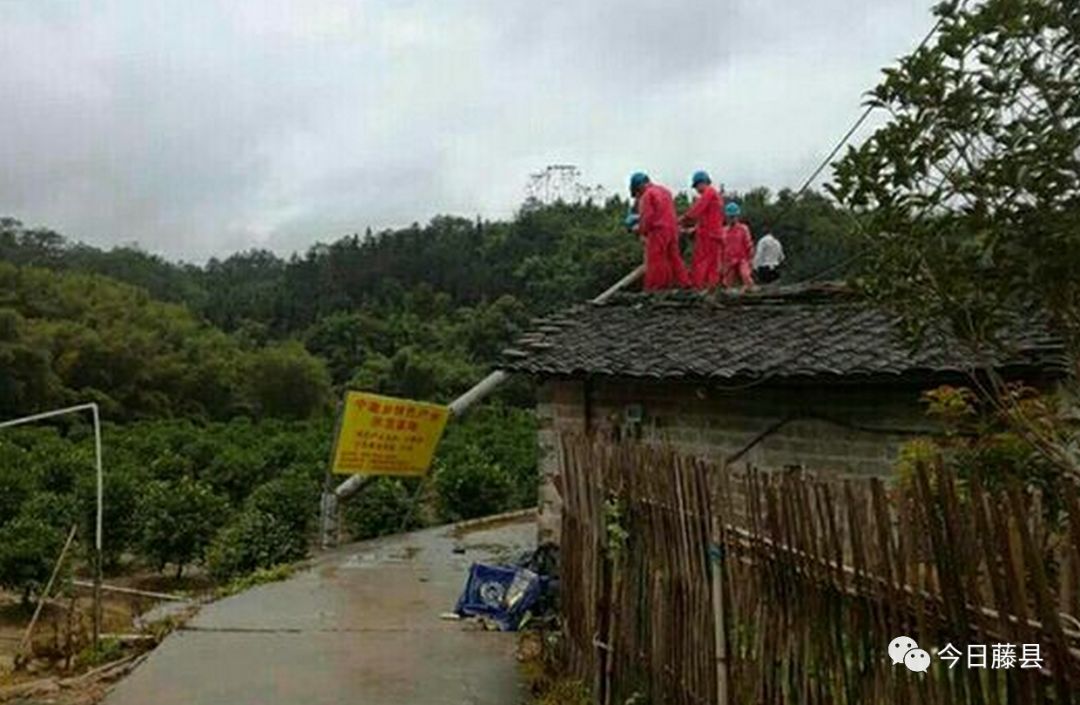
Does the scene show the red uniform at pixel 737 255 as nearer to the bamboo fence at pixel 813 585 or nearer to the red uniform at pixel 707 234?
the red uniform at pixel 707 234

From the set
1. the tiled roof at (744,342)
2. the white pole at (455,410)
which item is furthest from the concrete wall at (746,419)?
the white pole at (455,410)

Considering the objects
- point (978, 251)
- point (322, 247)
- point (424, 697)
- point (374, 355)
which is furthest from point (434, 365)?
point (978, 251)

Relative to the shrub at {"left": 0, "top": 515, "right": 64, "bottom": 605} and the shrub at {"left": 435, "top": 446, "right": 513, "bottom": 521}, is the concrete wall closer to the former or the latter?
the shrub at {"left": 435, "top": 446, "right": 513, "bottom": 521}

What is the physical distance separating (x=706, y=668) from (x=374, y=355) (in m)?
50.1

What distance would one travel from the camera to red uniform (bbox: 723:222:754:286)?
13.1 metres

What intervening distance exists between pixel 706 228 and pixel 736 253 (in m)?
0.93

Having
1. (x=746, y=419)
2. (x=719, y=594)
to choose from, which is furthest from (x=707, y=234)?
(x=719, y=594)

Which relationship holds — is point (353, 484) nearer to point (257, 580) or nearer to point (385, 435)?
point (385, 435)

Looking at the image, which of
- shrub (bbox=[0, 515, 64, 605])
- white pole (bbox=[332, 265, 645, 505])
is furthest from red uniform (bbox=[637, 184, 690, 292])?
shrub (bbox=[0, 515, 64, 605])

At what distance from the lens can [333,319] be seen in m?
59.2

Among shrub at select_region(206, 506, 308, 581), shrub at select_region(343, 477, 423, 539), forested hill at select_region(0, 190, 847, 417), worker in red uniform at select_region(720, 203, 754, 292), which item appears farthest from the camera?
forested hill at select_region(0, 190, 847, 417)

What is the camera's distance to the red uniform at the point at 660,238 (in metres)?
12.4

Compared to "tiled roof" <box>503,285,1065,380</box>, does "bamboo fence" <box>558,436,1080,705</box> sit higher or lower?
lower

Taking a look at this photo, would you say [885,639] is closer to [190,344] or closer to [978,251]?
[978,251]
